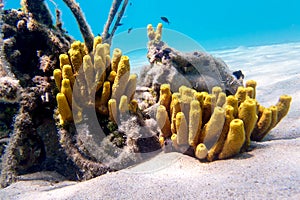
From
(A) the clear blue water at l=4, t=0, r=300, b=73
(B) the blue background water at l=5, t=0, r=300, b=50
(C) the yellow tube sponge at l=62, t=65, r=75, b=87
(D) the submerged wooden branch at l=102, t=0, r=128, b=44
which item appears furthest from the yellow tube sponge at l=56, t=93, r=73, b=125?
(B) the blue background water at l=5, t=0, r=300, b=50

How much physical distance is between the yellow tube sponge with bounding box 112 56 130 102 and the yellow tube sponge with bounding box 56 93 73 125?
488 millimetres

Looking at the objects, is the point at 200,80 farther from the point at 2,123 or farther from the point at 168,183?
the point at 2,123

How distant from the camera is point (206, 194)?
1.67 meters

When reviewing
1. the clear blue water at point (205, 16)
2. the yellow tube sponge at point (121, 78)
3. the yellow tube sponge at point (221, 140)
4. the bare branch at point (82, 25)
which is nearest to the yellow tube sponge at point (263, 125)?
the yellow tube sponge at point (221, 140)

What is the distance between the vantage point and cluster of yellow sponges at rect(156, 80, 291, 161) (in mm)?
2105

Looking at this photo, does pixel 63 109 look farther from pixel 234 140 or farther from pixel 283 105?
pixel 283 105

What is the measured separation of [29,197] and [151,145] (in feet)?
4.05

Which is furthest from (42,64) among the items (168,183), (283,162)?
(283,162)

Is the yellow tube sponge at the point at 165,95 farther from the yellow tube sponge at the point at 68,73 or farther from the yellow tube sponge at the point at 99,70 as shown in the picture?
the yellow tube sponge at the point at 68,73

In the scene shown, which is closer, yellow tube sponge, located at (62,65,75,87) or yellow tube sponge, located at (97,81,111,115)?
yellow tube sponge, located at (62,65,75,87)

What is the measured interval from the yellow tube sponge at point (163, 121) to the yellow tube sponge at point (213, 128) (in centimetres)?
40

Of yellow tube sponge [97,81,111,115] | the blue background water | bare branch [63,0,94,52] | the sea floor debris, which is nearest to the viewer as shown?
the sea floor debris

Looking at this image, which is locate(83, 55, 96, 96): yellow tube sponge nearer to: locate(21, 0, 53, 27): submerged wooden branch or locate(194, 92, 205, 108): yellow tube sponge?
locate(194, 92, 205, 108): yellow tube sponge

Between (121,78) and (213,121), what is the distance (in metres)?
1.02
